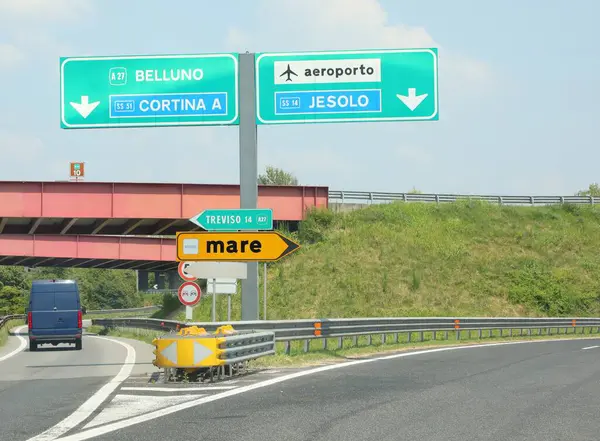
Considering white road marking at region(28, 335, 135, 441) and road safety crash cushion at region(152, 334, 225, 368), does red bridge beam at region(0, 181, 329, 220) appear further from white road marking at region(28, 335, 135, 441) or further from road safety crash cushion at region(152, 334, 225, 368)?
road safety crash cushion at region(152, 334, 225, 368)

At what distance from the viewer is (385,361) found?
17.3 metres

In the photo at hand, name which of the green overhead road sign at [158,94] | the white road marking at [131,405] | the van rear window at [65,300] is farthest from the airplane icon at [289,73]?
the van rear window at [65,300]

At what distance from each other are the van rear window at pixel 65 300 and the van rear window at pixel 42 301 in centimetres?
17

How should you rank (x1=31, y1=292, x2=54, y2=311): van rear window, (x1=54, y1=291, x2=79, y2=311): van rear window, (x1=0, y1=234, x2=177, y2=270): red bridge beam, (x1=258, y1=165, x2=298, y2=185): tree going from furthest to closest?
1. (x1=258, y1=165, x2=298, y2=185): tree
2. (x1=0, y1=234, x2=177, y2=270): red bridge beam
3. (x1=54, y1=291, x2=79, y2=311): van rear window
4. (x1=31, y1=292, x2=54, y2=311): van rear window

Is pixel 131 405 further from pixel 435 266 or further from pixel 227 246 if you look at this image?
pixel 435 266

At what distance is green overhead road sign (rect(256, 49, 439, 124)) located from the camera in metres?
18.2

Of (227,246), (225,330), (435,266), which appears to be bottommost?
(225,330)

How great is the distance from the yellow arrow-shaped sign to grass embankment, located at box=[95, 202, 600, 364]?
2419cm

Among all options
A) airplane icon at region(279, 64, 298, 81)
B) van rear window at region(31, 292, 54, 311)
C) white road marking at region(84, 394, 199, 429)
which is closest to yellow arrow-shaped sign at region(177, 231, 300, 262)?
airplane icon at region(279, 64, 298, 81)

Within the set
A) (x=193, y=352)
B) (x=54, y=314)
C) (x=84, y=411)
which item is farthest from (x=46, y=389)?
(x=54, y=314)

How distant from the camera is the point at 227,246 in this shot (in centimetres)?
1708

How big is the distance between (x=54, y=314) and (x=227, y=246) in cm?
1523

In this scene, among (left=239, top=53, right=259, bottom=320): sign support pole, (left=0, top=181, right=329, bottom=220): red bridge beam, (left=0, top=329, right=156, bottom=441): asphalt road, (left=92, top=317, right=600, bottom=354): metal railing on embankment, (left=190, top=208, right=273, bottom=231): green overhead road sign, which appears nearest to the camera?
(left=0, top=329, right=156, bottom=441): asphalt road

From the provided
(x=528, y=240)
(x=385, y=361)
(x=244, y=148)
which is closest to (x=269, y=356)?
(x=385, y=361)
